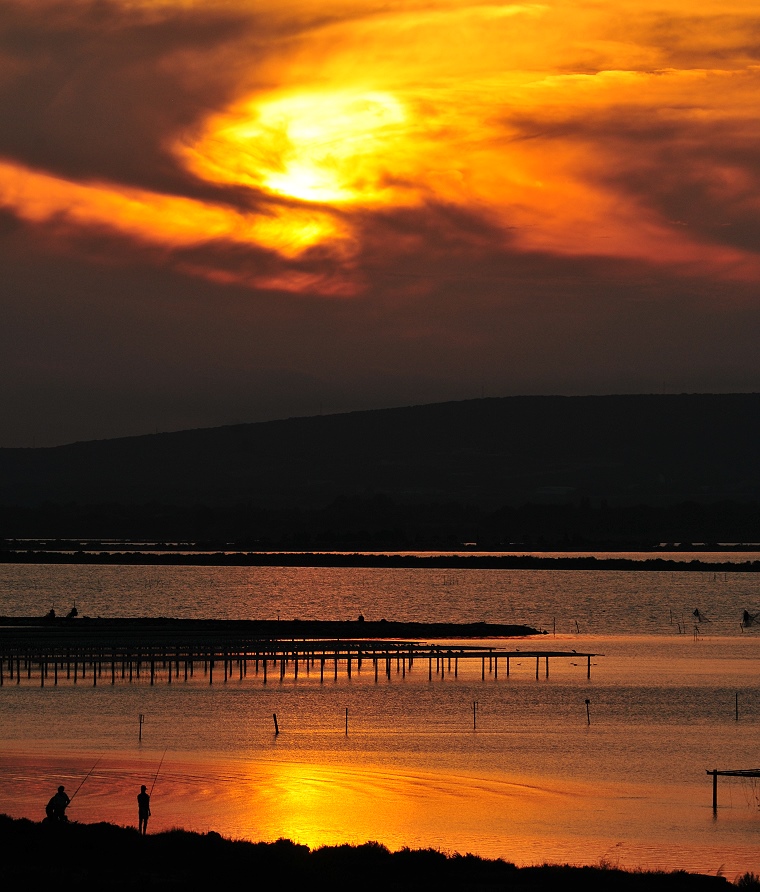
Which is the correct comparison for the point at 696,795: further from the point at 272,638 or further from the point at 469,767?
the point at 272,638

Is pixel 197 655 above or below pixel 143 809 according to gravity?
above

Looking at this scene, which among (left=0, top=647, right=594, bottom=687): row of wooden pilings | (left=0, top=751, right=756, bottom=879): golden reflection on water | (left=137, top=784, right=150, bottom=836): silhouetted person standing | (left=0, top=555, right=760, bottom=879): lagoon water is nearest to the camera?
(left=137, top=784, right=150, bottom=836): silhouetted person standing

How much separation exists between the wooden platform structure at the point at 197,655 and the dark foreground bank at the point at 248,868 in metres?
48.1

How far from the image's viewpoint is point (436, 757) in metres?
57.8

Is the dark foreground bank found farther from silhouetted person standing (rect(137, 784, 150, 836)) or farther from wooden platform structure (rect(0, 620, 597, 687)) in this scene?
wooden platform structure (rect(0, 620, 597, 687))

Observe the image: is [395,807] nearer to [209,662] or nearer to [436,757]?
[436,757]

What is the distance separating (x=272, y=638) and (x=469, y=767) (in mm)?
46903

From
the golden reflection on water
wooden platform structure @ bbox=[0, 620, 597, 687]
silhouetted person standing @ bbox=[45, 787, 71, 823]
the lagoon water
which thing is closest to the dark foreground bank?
silhouetted person standing @ bbox=[45, 787, 71, 823]

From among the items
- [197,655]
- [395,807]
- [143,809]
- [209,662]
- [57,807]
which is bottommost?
[395,807]

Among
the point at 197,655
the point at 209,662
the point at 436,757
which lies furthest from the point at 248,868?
the point at 209,662

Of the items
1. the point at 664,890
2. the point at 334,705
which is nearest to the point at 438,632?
the point at 334,705

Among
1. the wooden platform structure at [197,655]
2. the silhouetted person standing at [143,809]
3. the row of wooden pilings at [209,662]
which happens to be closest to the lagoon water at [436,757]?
the row of wooden pilings at [209,662]

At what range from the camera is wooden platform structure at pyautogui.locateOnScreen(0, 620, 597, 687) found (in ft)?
282

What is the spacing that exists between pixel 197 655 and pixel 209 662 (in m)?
3.04
